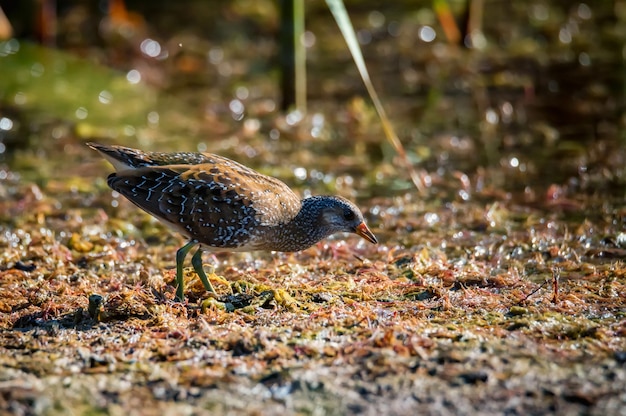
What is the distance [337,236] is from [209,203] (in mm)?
1684

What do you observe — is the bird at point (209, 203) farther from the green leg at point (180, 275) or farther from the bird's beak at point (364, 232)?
the bird's beak at point (364, 232)

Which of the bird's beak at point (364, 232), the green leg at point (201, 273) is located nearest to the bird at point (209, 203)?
the green leg at point (201, 273)

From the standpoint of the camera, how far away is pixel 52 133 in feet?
33.1

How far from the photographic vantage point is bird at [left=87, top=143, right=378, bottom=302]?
246 inches

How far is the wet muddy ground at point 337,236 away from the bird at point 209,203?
0.29 m

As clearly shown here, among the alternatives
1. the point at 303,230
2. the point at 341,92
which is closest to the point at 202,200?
the point at 303,230

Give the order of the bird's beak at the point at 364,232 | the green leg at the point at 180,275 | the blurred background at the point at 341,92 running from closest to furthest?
the green leg at the point at 180,275 → the bird's beak at the point at 364,232 → the blurred background at the point at 341,92

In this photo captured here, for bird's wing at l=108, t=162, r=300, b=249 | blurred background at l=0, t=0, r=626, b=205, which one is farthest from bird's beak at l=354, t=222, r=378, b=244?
blurred background at l=0, t=0, r=626, b=205

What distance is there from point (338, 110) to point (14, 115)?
3348 mm

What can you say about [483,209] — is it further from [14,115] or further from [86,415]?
[14,115]

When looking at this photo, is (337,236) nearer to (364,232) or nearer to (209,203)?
(364,232)

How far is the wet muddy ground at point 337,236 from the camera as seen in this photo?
16.3 feet

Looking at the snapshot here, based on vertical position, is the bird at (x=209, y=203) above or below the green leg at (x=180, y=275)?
above

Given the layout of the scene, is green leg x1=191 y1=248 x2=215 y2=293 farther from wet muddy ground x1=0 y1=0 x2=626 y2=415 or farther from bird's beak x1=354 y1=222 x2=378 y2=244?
bird's beak x1=354 y1=222 x2=378 y2=244
